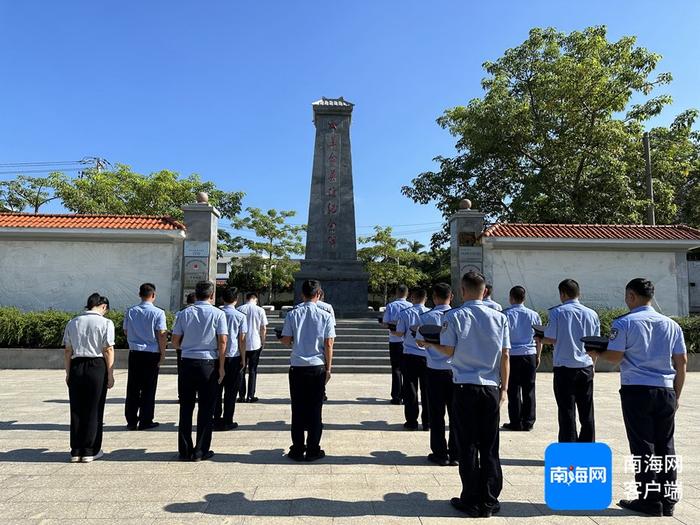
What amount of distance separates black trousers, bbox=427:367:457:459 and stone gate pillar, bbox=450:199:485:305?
8.62 meters

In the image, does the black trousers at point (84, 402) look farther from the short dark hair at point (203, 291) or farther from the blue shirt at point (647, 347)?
the blue shirt at point (647, 347)

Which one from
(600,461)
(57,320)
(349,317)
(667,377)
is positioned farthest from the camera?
(349,317)

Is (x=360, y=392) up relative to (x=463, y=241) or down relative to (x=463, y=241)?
down

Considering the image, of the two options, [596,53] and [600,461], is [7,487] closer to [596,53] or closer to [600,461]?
[600,461]

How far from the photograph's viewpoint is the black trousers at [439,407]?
4211 millimetres

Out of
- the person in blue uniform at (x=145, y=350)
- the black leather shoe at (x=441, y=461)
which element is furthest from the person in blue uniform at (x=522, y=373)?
the person in blue uniform at (x=145, y=350)

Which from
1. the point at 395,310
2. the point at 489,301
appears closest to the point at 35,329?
the point at 395,310

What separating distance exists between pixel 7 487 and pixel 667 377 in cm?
493

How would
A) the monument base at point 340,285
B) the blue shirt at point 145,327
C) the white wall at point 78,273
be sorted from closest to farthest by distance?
the blue shirt at point 145,327, the white wall at point 78,273, the monument base at point 340,285

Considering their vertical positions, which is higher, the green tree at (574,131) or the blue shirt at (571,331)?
the green tree at (574,131)

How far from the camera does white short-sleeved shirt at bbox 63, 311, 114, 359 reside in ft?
13.8

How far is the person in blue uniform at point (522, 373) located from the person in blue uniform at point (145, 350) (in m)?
4.21

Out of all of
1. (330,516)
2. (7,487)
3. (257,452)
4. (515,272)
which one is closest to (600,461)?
(330,516)

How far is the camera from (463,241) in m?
13.1
